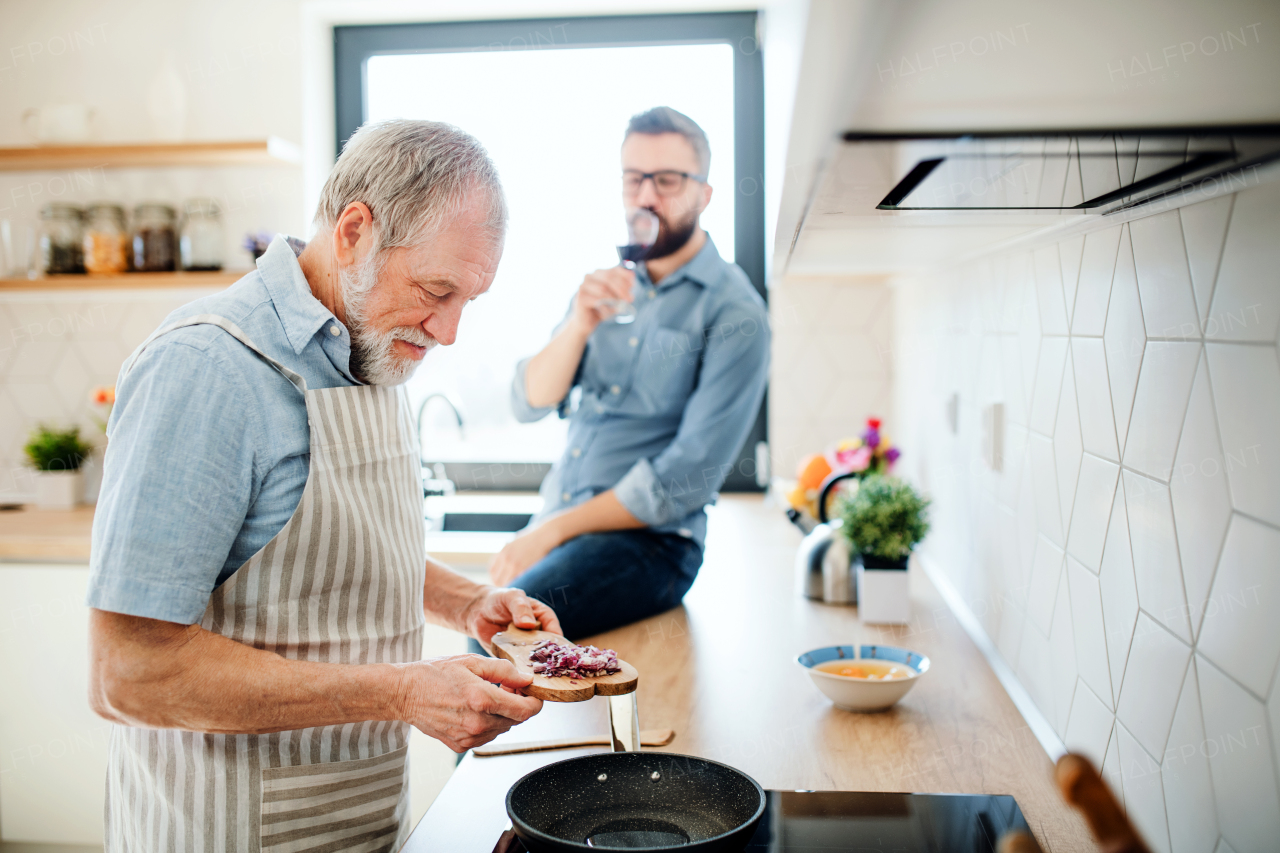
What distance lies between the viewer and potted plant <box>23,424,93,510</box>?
2531mm

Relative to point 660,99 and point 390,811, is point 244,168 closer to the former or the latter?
point 660,99

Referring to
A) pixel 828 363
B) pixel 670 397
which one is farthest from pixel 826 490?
pixel 828 363

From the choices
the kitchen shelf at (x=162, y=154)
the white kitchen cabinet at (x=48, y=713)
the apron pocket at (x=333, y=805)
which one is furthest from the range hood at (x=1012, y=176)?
the white kitchen cabinet at (x=48, y=713)

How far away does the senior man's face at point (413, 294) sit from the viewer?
92cm

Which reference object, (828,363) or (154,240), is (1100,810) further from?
(154,240)

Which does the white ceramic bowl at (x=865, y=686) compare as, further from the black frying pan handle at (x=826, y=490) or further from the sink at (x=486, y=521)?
the sink at (x=486, y=521)

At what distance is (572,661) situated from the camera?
95 cm

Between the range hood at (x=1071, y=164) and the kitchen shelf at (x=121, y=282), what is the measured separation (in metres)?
2.15

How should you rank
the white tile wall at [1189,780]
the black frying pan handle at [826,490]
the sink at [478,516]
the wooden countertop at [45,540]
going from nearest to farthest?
the white tile wall at [1189,780]
the black frying pan handle at [826,490]
the wooden countertop at [45,540]
the sink at [478,516]

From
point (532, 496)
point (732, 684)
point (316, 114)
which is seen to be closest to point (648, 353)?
point (732, 684)

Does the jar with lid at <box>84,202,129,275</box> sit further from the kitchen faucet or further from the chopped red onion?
the chopped red onion

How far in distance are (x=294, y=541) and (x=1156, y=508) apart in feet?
2.51

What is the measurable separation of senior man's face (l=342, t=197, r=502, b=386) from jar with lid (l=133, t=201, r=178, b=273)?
1846 mm

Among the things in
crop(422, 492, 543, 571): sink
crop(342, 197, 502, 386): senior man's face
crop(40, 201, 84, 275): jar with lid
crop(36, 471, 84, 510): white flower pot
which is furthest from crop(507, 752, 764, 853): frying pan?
crop(40, 201, 84, 275): jar with lid
